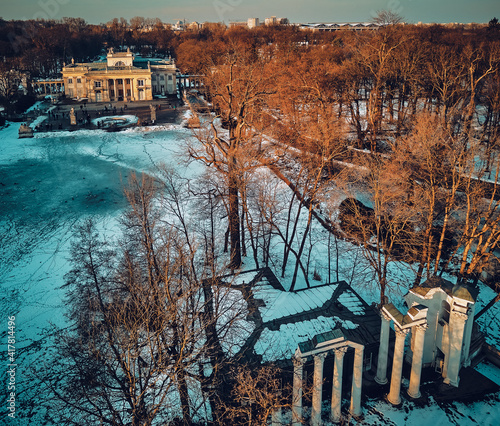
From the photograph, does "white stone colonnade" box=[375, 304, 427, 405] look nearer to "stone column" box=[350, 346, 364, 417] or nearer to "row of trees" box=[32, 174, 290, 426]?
"stone column" box=[350, 346, 364, 417]

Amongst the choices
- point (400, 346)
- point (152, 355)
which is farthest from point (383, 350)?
point (152, 355)

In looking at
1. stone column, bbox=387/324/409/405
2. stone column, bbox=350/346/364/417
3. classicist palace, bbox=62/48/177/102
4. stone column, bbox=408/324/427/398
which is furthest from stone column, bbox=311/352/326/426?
classicist palace, bbox=62/48/177/102

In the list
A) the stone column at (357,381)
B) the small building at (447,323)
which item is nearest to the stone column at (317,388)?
the stone column at (357,381)

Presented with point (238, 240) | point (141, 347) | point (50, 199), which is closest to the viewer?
point (141, 347)

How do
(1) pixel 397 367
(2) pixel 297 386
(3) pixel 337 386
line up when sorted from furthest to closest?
(1) pixel 397 367 → (3) pixel 337 386 → (2) pixel 297 386

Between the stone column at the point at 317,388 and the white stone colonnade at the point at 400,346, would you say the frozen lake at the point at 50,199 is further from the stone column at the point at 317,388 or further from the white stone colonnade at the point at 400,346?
the white stone colonnade at the point at 400,346

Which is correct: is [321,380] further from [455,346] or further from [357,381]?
[455,346]

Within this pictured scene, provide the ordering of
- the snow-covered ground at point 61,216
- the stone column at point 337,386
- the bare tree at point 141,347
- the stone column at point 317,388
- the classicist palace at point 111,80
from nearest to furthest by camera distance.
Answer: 1. the bare tree at point 141,347
2. the stone column at point 317,388
3. the stone column at point 337,386
4. the snow-covered ground at point 61,216
5. the classicist palace at point 111,80

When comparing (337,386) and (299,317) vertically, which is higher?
(299,317)
